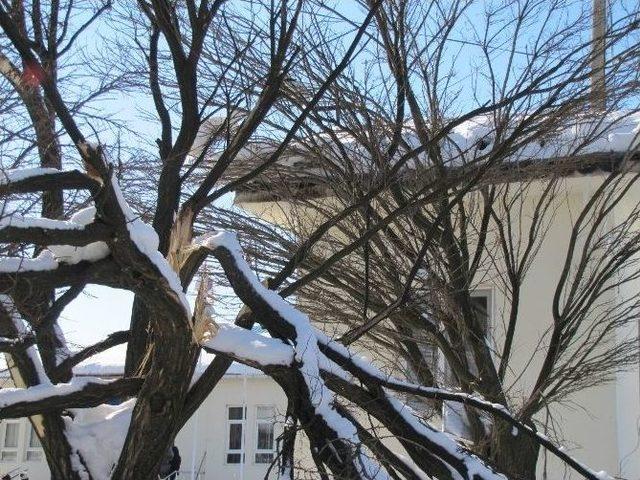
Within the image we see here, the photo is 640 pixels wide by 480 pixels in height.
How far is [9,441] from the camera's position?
22.1m

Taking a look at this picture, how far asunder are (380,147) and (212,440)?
14.8m

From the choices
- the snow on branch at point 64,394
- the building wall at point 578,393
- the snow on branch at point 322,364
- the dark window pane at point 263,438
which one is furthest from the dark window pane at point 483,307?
the dark window pane at point 263,438

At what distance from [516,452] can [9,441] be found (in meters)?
18.9

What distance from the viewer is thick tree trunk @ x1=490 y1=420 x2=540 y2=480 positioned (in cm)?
629

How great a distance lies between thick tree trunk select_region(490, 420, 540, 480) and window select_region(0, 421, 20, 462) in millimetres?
18109

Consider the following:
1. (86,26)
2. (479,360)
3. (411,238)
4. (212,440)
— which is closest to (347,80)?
(411,238)

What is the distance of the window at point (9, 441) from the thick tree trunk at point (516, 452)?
18.1 metres

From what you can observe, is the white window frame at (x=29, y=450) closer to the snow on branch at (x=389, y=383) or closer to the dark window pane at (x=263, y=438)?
the dark window pane at (x=263, y=438)

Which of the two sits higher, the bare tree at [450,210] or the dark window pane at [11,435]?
the bare tree at [450,210]

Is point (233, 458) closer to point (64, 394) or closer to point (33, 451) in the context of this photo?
point (33, 451)

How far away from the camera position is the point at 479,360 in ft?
22.4

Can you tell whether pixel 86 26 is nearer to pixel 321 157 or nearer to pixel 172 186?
pixel 172 186

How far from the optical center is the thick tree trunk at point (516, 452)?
20.6 ft

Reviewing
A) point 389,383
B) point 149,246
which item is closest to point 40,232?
point 149,246
